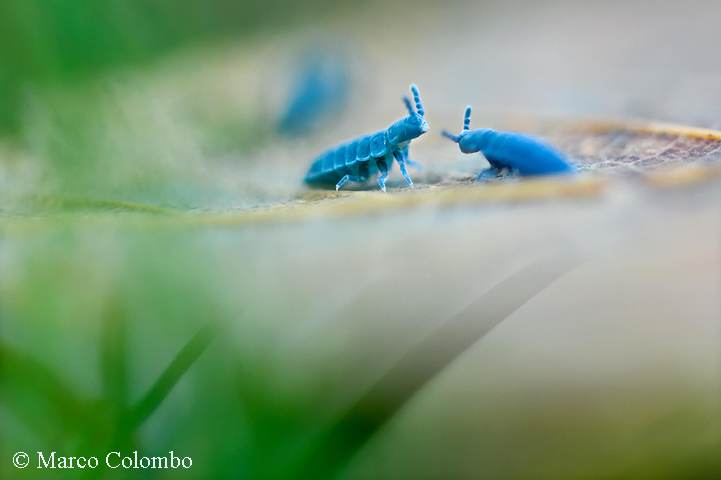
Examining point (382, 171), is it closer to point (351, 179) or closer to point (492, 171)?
point (351, 179)

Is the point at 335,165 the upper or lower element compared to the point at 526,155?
lower

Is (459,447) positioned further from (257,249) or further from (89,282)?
(89,282)

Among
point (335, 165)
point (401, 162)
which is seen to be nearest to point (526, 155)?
point (401, 162)

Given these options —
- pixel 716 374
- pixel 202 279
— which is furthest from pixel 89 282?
pixel 716 374

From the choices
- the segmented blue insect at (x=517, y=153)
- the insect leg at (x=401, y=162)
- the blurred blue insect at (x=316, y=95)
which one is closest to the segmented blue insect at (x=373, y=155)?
the insect leg at (x=401, y=162)

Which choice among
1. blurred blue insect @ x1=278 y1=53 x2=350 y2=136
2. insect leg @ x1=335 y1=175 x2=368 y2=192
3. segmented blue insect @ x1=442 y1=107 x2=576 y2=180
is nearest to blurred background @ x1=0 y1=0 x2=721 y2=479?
segmented blue insect @ x1=442 y1=107 x2=576 y2=180
